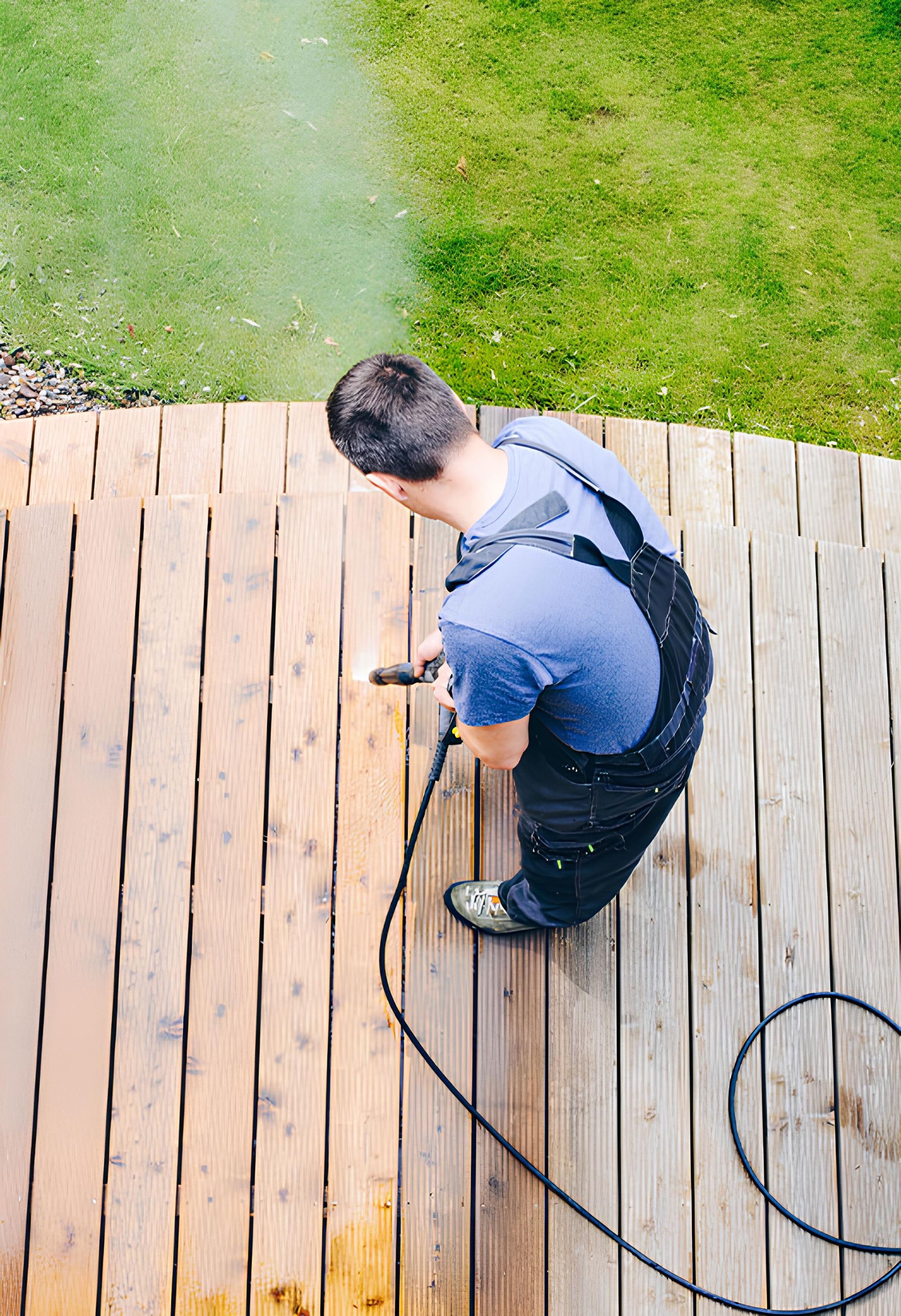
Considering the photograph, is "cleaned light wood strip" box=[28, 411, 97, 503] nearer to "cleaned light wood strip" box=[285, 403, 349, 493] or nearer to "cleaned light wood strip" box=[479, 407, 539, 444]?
"cleaned light wood strip" box=[285, 403, 349, 493]

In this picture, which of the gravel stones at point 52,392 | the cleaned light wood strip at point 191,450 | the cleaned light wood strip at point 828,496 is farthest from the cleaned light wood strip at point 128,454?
the cleaned light wood strip at point 828,496

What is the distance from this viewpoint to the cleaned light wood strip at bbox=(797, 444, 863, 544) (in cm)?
274

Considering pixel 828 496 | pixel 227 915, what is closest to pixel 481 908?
pixel 227 915

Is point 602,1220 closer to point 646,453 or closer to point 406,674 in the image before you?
point 406,674

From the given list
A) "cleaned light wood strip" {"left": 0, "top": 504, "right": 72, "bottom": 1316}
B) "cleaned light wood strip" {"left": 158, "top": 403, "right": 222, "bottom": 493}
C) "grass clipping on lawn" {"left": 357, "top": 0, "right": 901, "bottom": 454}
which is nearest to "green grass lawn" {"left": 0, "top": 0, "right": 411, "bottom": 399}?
"grass clipping on lawn" {"left": 357, "top": 0, "right": 901, "bottom": 454}

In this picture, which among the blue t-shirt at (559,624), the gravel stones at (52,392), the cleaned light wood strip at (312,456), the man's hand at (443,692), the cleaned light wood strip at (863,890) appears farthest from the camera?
the gravel stones at (52,392)

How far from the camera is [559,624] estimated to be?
1404mm

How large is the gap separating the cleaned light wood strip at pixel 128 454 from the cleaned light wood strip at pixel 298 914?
529 mm

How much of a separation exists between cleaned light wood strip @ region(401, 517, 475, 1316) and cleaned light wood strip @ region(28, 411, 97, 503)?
1.11m

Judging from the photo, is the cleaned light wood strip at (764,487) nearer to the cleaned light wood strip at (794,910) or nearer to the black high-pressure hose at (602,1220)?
the cleaned light wood strip at (794,910)

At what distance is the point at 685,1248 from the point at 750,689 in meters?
1.49

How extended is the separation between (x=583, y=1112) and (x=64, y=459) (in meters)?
2.48

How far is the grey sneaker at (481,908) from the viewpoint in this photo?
224cm

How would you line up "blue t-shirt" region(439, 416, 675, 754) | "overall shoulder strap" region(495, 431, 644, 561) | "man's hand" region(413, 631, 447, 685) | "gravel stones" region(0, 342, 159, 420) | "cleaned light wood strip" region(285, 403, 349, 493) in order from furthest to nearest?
"gravel stones" region(0, 342, 159, 420), "cleaned light wood strip" region(285, 403, 349, 493), "man's hand" region(413, 631, 447, 685), "overall shoulder strap" region(495, 431, 644, 561), "blue t-shirt" region(439, 416, 675, 754)
